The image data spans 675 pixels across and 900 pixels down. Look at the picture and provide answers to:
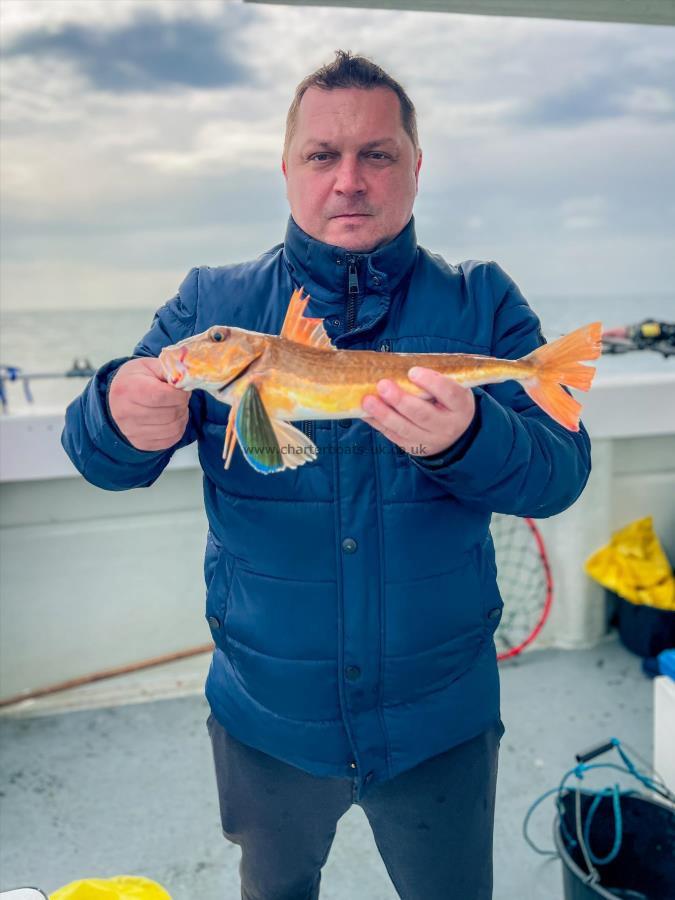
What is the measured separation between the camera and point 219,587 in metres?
1.67

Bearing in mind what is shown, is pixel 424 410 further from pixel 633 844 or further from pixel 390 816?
pixel 633 844

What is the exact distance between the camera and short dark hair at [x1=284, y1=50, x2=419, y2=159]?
150cm

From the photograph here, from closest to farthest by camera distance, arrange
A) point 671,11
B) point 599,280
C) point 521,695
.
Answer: point 671,11, point 521,695, point 599,280

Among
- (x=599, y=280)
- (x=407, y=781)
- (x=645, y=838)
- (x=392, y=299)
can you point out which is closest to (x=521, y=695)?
(x=645, y=838)

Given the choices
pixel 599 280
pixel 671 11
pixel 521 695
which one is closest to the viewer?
pixel 671 11

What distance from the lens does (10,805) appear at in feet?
10.3

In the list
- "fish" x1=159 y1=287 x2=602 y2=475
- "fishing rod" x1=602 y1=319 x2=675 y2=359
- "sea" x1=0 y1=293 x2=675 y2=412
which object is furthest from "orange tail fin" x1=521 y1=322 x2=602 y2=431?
"sea" x1=0 y1=293 x2=675 y2=412

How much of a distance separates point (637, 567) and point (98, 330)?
113ft

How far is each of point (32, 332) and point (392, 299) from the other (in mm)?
34985

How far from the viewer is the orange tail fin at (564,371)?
1.36 meters

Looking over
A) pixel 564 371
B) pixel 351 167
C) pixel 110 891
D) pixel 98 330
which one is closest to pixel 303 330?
pixel 351 167

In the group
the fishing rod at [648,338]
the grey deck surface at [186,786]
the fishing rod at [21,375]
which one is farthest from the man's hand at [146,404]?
the fishing rod at [648,338]

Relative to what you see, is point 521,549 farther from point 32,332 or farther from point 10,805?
point 32,332

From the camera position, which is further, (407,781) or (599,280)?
(599,280)
